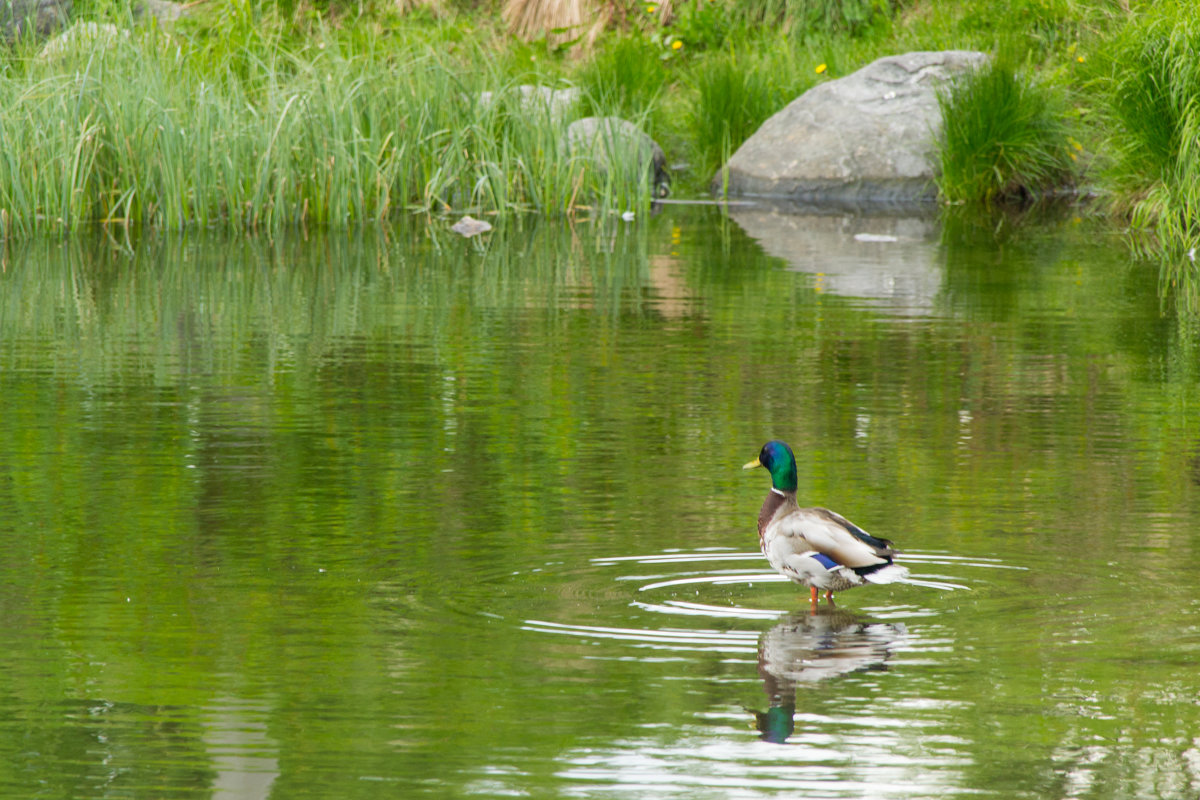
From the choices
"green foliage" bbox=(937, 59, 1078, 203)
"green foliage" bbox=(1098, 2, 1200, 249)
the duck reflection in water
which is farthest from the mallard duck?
"green foliage" bbox=(937, 59, 1078, 203)

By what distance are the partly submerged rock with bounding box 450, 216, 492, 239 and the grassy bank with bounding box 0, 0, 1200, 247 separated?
510 mm

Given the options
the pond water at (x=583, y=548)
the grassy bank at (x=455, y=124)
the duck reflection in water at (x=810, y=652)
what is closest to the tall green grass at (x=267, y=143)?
the grassy bank at (x=455, y=124)

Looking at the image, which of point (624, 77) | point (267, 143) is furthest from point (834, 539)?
point (624, 77)

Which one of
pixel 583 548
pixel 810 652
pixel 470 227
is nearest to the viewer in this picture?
pixel 810 652

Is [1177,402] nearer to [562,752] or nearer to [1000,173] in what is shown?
[562,752]

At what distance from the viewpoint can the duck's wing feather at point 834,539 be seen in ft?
15.2

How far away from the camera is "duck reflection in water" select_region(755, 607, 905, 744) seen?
4.09m

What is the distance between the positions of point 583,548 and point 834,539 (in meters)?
0.97

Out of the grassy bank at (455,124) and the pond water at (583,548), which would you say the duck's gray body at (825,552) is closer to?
the pond water at (583,548)

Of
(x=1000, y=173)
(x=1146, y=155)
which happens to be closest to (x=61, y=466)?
(x=1146, y=155)

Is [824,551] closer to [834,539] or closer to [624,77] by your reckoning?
[834,539]

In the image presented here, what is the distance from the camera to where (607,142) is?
16.8m

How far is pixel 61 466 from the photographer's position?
6.55m

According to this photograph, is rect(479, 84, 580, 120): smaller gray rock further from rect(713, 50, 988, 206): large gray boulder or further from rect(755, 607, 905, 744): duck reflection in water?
rect(755, 607, 905, 744): duck reflection in water
